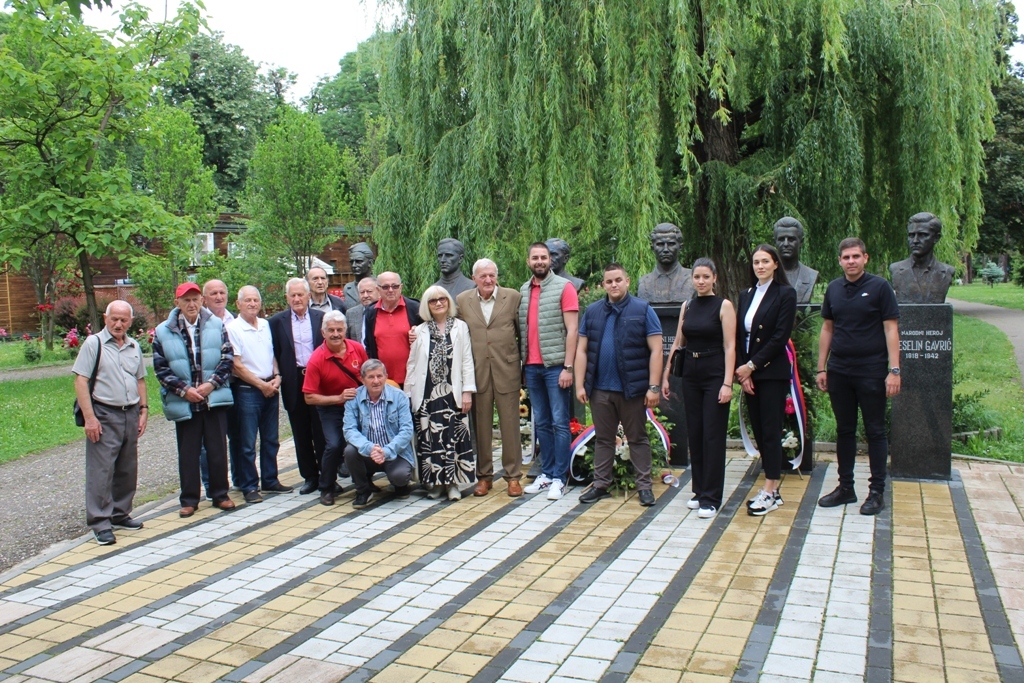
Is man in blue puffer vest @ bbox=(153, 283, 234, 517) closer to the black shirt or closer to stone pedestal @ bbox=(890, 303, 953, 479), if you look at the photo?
the black shirt

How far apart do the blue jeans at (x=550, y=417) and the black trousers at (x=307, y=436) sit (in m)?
1.82

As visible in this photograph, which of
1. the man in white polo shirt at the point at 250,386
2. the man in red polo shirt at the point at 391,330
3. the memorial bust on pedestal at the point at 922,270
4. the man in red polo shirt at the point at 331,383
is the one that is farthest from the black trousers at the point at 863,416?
the man in white polo shirt at the point at 250,386

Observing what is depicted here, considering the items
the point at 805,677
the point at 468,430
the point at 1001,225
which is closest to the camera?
the point at 805,677

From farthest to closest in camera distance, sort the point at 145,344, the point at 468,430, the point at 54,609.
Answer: the point at 145,344 < the point at 468,430 < the point at 54,609

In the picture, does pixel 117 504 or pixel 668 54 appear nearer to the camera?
pixel 117 504

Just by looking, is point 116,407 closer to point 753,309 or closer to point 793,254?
point 753,309

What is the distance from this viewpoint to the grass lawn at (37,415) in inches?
428

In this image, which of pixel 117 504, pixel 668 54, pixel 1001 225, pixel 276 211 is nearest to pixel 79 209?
pixel 117 504

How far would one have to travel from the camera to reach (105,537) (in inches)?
244

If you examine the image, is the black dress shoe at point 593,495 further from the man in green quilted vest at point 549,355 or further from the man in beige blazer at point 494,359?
the man in beige blazer at point 494,359

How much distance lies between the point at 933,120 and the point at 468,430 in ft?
20.8

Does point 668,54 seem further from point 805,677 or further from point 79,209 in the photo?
point 79,209

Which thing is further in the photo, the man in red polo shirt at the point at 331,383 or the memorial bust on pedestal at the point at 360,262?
the memorial bust on pedestal at the point at 360,262

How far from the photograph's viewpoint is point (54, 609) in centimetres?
494
